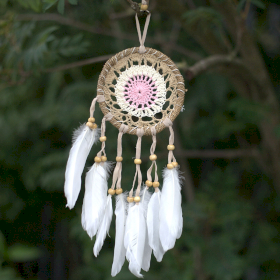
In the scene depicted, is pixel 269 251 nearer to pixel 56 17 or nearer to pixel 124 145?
pixel 124 145

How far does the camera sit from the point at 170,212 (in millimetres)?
452

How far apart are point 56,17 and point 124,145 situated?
0.64m

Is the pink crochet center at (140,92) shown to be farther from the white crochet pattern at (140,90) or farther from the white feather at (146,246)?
the white feather at (146,246)

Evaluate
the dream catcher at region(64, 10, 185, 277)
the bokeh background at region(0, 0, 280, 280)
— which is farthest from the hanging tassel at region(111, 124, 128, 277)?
the bokeh background at region(0, 0, 280, 280)

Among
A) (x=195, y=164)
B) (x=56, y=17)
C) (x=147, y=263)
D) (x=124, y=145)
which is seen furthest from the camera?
(x=195, y=164)

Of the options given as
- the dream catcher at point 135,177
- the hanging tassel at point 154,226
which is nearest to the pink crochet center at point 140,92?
the dream catcher at point 135,177

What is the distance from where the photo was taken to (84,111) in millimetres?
1170

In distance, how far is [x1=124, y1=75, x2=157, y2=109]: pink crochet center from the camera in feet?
1.66

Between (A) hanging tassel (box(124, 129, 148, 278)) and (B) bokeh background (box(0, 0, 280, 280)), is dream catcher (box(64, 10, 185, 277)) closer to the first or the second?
(A) hanging tassel (box(124, 129, 148, 278))

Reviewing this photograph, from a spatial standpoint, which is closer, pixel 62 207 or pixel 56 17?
pixel 56 17

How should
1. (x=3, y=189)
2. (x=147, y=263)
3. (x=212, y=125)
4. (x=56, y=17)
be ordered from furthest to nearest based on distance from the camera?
(x=3, y=189)
(x=212, y=125)
(x=56, y=17)
(x=147, y=263)

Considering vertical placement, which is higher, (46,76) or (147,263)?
(147,263)

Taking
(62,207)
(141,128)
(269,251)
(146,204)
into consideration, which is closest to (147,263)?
(146,204)

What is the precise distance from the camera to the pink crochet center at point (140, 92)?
19.9 inches
